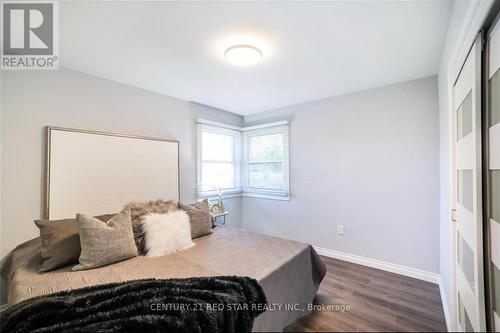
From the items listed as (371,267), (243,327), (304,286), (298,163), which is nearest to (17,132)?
(243,327)

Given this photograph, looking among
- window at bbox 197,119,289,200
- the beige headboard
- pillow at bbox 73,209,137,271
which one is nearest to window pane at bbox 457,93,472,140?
window at bbox 197,119,289,200

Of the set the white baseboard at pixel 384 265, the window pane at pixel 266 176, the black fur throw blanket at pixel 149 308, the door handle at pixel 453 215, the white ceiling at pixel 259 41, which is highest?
the white ceiling at pixel 259 41

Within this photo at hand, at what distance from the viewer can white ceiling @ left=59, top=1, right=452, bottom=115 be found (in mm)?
1397

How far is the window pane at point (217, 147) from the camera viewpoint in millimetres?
3459

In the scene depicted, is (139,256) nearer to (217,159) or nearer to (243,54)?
(243,54)

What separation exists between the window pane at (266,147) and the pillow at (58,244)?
2.71 metres

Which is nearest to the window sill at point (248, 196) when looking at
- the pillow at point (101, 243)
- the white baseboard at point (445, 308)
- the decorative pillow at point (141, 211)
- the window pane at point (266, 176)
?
the window pane at point (266, 176)

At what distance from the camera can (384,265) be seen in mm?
2566

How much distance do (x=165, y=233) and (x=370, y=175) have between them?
95.7 inches

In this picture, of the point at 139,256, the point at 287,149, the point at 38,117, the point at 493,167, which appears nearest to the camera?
the point at 493,167

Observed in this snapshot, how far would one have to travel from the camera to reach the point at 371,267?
263cm

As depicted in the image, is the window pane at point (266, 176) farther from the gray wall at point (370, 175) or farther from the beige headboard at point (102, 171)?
the beige headboard at point (102, 171)

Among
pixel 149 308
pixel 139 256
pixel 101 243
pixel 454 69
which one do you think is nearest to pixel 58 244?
pixel 101 243

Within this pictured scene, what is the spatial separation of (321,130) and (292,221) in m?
1.44
